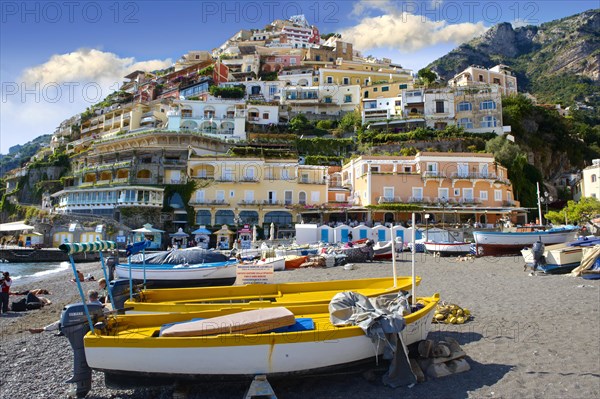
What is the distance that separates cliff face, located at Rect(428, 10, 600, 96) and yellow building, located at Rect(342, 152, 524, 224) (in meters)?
63.5

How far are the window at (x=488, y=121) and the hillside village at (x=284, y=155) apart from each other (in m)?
0.50

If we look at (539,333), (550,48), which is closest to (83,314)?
(539,333)

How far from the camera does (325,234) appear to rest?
31.7 metres

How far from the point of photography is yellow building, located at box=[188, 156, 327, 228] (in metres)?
40.2

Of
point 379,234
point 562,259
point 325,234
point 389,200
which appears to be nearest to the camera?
point 562,259

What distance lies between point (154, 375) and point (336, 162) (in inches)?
1759

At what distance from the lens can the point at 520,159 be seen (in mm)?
44188

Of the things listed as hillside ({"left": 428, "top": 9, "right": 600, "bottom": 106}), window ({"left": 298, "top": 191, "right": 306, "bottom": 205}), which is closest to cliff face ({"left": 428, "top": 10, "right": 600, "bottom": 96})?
hillside ({"left": 428, "top": 9, "right": 600, "bottom": 106})

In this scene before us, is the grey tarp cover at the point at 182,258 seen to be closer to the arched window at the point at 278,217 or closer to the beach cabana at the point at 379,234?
the beach cabana at the point at 379,234

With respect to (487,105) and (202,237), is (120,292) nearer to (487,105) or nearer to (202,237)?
(202,237)

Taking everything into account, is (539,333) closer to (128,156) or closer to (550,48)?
(128,156)

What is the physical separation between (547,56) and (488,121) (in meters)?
84.6

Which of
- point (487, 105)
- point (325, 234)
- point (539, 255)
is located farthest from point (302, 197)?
point (487, 105)

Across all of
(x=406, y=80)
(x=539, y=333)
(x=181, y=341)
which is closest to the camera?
(x=181, y=341)
